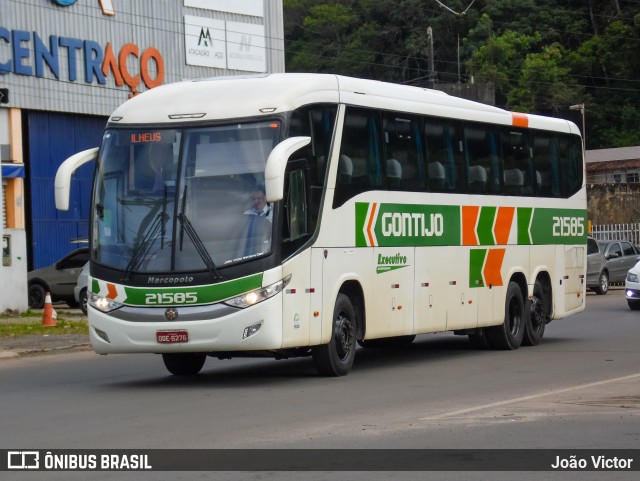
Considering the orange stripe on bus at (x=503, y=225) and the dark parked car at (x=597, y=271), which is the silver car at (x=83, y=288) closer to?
the orange stripe on bus at (x=503, y=225)

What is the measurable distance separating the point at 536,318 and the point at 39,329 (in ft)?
31.0

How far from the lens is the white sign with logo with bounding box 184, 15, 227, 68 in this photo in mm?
45938

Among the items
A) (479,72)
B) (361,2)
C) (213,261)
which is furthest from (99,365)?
(361,2)

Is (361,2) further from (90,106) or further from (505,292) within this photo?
(505,292)

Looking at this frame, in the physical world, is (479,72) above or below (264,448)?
above

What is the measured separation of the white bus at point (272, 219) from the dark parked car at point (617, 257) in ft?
80.6

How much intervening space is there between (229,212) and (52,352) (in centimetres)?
781

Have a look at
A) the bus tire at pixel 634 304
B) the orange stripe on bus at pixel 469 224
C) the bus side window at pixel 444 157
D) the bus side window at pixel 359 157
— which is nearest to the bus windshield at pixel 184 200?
the bus side window at pixel 359 157

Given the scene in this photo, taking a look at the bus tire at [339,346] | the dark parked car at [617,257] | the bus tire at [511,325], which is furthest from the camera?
the dark parked car at [617,257]

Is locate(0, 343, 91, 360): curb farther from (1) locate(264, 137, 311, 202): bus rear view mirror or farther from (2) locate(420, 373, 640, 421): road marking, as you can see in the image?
(2) locate(420, 373, 640, 421): road marking

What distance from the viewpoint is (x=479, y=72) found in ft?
292

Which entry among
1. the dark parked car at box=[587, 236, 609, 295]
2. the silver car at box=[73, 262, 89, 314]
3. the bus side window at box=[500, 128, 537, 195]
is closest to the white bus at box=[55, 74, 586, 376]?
the bus side window at box=[500, 128, 537, 195]

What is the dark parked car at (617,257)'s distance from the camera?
1689 inches

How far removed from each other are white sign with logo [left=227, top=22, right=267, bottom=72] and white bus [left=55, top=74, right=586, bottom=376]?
92.9 feet
